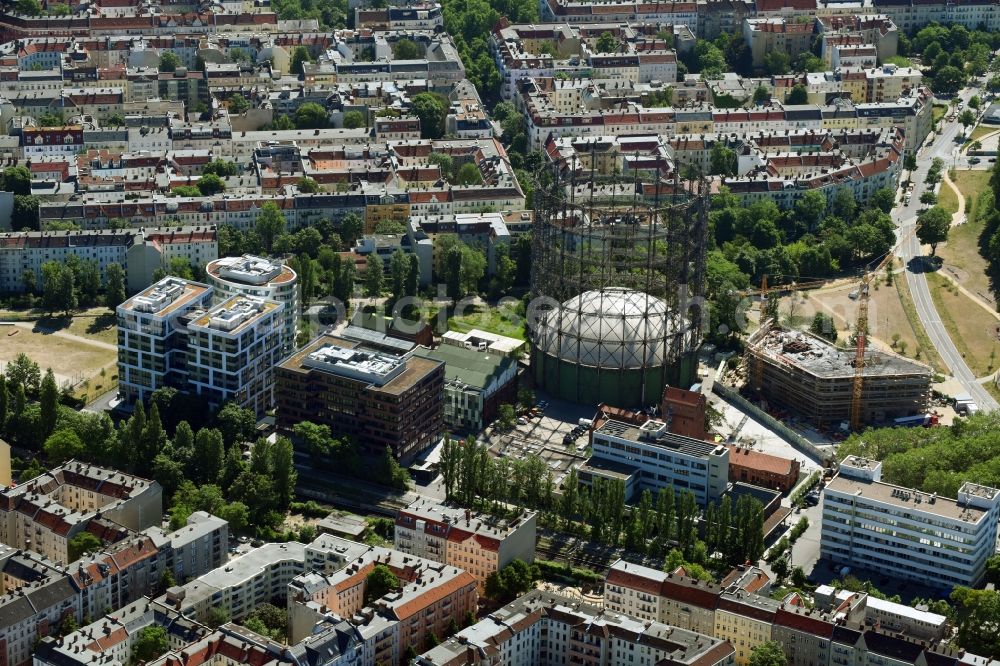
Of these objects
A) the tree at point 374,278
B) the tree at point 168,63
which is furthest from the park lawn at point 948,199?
the tree at point 168,63

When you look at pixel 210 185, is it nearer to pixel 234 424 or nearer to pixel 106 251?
pixel 106 251

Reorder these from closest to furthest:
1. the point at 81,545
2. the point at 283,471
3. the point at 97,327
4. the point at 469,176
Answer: the point at 81,545 → the point at 283,471 → the point at 97,327 → the point at 469,176

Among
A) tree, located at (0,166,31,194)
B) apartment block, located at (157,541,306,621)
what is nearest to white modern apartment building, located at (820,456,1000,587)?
apartment block, located at (157,541,306,621)

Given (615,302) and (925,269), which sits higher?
(615,302)

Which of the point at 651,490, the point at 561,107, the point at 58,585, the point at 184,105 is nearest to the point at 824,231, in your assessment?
the point at 561,107

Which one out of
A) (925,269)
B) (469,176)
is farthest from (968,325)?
(469,176)

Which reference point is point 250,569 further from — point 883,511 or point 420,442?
point 883,511

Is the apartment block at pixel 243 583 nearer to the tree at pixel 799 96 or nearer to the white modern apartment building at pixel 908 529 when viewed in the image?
the white modern apartment building at pixel 908 529
